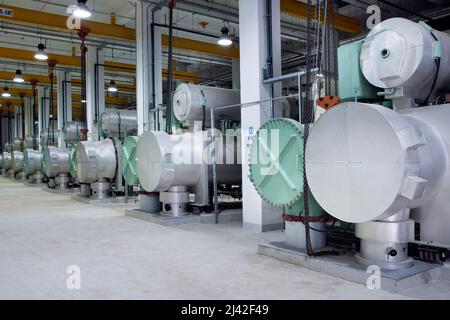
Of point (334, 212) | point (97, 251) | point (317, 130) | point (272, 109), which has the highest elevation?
point (272, 109)

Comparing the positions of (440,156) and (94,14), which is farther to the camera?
(94,14)

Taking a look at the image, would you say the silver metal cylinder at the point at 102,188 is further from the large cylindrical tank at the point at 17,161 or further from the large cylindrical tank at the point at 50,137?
the large cylindrical tank at the point at 17,161

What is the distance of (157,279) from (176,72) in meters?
13.4

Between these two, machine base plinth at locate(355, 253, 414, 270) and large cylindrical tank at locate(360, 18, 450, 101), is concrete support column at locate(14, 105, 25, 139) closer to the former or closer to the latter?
large cylindrical tank at locate(360, 18, 450, 101)

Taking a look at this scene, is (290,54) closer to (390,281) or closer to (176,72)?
(176,72)

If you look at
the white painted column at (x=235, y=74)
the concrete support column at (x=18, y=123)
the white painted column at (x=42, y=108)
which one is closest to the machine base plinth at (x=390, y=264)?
the white painted column at (x=235, y=74)

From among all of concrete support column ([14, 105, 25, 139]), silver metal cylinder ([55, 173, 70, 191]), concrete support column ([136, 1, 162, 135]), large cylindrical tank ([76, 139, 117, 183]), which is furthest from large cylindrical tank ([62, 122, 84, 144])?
concrete support column ([14, 105, 25, 139])

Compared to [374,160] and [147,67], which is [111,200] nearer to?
[147,67]

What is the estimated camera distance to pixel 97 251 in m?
4.59

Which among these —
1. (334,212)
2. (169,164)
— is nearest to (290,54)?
(169,164)

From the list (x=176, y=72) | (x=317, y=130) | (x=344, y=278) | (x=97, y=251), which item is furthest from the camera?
(x=176, y=72)

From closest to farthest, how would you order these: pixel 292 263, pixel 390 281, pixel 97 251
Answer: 1. pixel 390 281
2. pixel 292 263
3. pixel 97 251

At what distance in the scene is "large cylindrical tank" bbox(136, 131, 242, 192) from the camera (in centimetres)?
656

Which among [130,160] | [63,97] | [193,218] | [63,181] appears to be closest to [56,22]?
[130,160]
